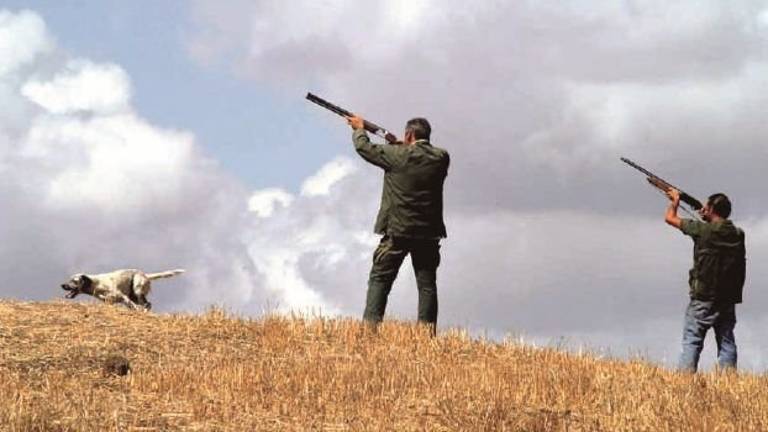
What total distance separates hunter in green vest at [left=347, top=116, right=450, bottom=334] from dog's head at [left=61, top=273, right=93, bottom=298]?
326 inches

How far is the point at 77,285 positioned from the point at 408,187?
364 inches

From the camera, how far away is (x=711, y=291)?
45.9 feet

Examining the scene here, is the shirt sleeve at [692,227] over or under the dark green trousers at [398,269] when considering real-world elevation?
over

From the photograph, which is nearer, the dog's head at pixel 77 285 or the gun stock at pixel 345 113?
the gun stock at pixel 345 113

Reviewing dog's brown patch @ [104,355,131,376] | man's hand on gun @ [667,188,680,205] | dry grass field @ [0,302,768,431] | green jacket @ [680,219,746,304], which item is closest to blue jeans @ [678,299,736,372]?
green jacket @ [680,219,746,304]

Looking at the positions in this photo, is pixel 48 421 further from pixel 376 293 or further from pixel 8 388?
pixel 376 293

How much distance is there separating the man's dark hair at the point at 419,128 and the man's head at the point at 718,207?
11.9 ft

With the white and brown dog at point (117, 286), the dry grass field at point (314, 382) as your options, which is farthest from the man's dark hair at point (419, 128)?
the white and brown dog at point (117, 286)

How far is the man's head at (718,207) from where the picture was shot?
1410 centimetres

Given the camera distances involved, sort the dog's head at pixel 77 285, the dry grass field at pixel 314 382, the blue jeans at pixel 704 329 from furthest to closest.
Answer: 1. the dog's head at pixel 77 285
2. the blue jeans at pixel 704 329
3. the dry grass field at pixel 314 382

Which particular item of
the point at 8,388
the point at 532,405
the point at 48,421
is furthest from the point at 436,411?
the point at 8,388

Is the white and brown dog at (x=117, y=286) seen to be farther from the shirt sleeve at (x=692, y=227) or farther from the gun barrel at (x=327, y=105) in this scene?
the shirt sleeve at (x=692, y=227)

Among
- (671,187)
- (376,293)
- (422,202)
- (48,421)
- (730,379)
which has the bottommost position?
A: (48,421)

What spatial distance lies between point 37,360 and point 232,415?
375 cm
